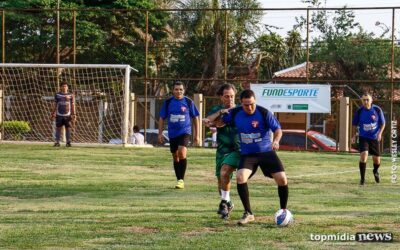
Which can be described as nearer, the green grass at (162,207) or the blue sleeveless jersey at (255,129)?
the green grass at (162,207)

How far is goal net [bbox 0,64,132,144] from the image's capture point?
33531 millimetres

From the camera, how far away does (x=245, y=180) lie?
11.0 meters

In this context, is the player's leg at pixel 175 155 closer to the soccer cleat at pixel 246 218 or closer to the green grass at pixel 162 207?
the green grass at pixel 162 207

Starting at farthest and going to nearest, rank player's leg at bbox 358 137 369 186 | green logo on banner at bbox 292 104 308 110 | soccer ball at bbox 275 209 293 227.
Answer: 1. green logo on banner at bbox 292 104 308 110
2. player's leg at bbox 358 137 369 186
3. soccer ball at bbox 275 209 293 227

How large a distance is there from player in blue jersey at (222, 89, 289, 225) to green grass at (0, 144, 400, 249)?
470mm

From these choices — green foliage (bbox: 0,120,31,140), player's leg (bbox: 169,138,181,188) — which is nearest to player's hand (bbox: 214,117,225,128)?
player's leg (bbox: 169,138,181,188)

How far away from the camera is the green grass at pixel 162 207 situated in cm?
950

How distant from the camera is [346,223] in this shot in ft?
35.9

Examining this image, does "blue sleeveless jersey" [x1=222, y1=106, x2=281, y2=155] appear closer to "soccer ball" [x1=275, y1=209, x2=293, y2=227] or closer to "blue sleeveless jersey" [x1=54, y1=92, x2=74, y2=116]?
"soccer ball" [x1=275, y1=209, x2=293, y2=227]

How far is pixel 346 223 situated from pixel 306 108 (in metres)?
20.0

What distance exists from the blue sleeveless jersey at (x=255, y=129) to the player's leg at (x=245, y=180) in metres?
0.12

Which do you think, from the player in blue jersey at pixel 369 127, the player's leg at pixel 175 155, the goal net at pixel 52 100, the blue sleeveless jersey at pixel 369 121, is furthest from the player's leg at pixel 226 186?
the goal net at pixel 52 100

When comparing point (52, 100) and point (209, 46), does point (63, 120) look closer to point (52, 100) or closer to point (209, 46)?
point (52, 100)

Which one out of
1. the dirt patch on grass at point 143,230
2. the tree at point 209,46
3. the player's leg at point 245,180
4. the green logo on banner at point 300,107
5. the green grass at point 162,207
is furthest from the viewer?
the tree at point 209,46
